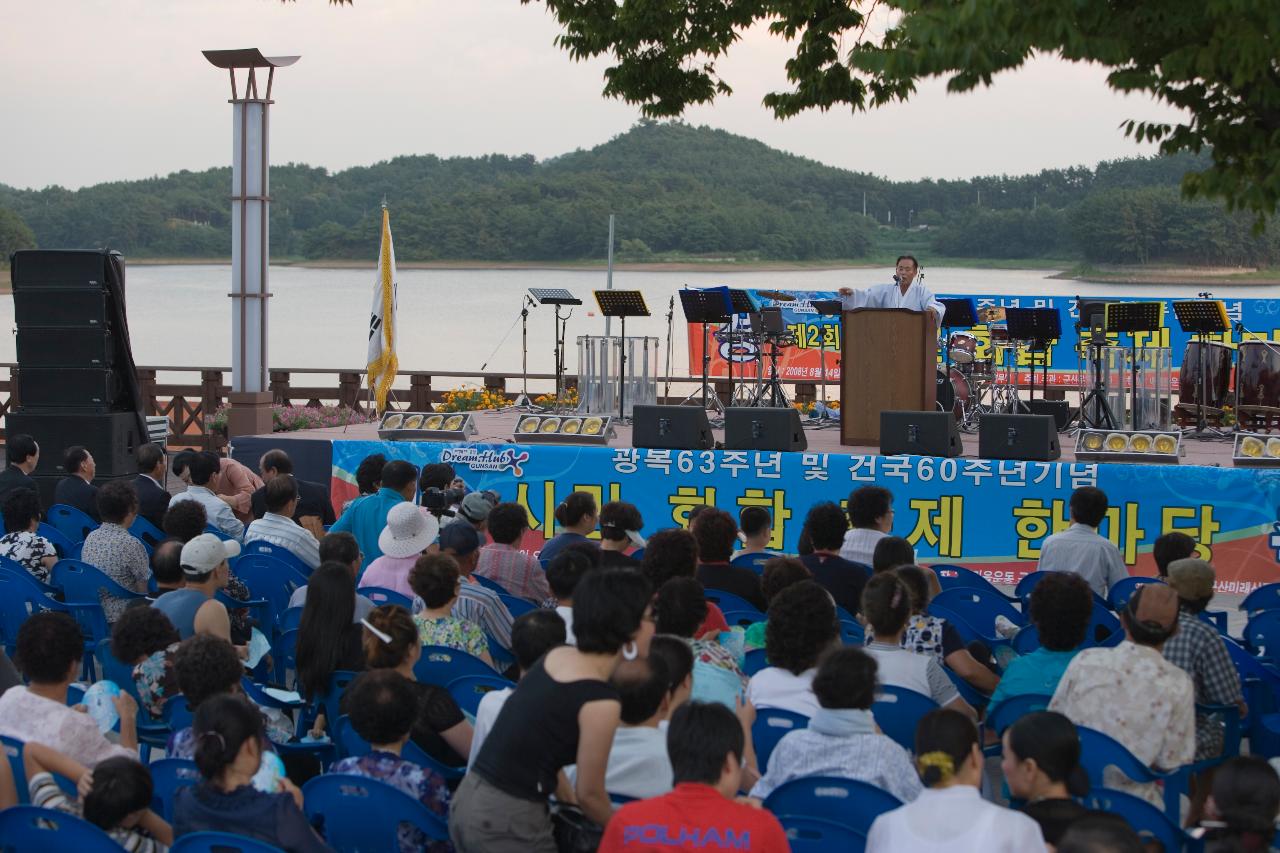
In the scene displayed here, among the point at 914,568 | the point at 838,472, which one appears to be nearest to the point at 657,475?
the point at 838,472

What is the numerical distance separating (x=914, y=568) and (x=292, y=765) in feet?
7.16

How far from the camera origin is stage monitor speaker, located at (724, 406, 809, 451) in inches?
408

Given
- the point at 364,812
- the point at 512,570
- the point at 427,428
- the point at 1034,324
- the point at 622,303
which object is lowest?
the point at 364,812

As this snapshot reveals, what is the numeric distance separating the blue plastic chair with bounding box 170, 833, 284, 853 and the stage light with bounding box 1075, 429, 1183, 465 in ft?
27.0

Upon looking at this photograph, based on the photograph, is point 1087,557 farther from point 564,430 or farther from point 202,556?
point 564,430

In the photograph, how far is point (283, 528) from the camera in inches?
270

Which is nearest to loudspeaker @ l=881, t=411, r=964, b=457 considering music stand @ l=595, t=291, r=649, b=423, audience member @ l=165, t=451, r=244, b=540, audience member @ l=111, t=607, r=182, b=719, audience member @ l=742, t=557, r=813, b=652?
music stand @ l=595, t=291, r=649, b=423

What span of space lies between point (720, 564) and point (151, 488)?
387cm

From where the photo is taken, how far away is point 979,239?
24500 mm

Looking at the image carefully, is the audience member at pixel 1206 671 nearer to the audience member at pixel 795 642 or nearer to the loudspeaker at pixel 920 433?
the audience member at pixel 795 642

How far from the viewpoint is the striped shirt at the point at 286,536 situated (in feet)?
22.2

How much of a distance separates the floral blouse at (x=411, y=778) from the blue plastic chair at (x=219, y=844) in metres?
0.50

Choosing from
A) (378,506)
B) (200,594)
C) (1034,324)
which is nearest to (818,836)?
(200,594)

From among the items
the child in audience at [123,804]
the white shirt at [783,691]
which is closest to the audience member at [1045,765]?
the white shirt at [783,691]
